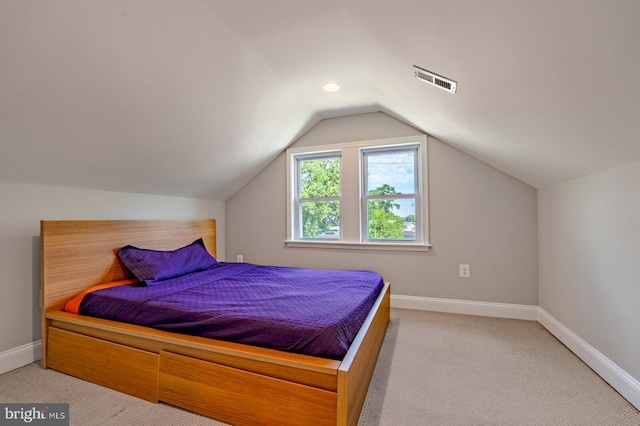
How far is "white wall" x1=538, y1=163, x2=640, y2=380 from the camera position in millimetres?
1594

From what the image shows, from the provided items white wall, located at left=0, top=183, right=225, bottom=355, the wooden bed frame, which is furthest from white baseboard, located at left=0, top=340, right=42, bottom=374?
the wooden bed frame

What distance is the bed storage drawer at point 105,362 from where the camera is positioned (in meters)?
1.63

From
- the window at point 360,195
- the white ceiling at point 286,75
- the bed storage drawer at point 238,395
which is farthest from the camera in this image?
the window at point 360,195

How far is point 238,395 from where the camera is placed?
55.4 inches

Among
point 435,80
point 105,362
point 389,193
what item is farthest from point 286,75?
point 105,362

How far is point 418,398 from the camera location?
1.63 m

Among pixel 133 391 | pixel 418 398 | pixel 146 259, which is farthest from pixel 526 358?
pixel 146 259

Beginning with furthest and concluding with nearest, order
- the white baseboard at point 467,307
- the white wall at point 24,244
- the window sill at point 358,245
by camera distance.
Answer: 1. the window sill at point 358,245
2. the white baseboard at point 467,307
3. the white wall at point 24,244

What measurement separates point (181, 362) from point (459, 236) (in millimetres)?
2754

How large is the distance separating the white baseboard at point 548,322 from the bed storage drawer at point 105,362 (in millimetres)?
2421

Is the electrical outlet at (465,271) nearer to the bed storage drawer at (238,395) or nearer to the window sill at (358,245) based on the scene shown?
the window sill at (358,245)

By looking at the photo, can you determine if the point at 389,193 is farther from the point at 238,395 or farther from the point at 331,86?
the point at 238,395

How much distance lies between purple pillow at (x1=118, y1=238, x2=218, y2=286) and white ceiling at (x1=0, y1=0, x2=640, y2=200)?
675mm

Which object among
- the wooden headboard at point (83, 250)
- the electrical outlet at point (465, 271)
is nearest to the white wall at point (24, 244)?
the wooden headboard at point (83, 250)
